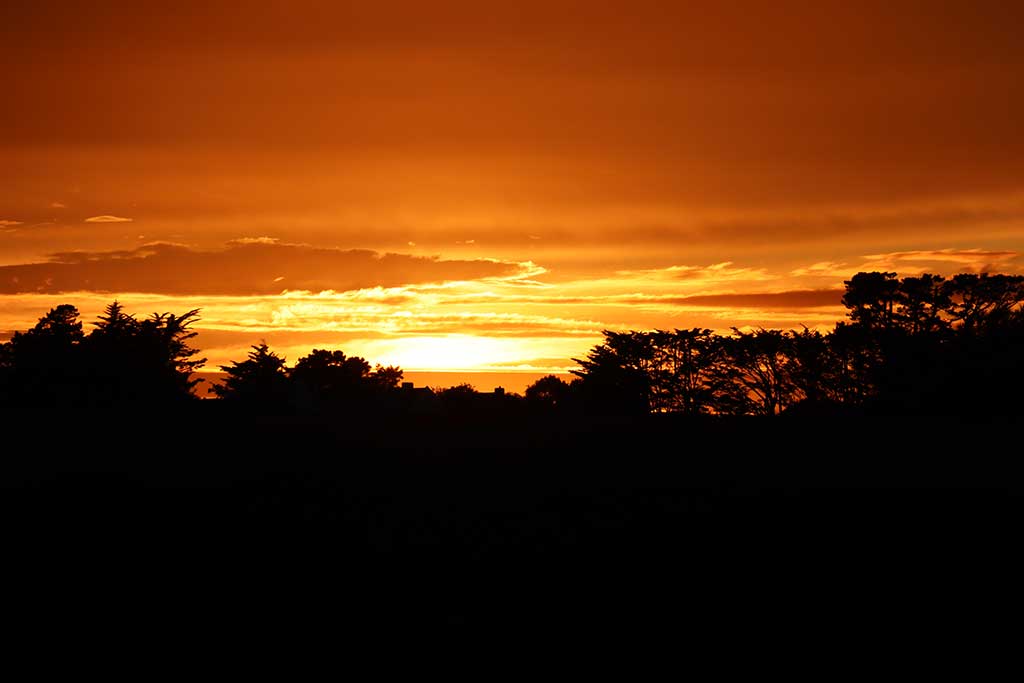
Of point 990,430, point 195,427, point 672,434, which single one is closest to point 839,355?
point 990,430

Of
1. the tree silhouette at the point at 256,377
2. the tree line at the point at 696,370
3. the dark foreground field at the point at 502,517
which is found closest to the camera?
the dark foreground field at the point at 502,517

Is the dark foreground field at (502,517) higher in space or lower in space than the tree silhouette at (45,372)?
lower

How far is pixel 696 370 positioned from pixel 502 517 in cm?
4782

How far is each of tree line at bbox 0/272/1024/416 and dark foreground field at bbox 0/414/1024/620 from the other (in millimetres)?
15155

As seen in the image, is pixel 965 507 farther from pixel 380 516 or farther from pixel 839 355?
pixel 839 355

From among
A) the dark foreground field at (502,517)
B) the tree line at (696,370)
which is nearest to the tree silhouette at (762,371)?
the tree line at (696,370)

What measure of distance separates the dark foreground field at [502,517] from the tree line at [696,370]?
15.2 meters

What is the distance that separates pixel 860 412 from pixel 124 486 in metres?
39.9

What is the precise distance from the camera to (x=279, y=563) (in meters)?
22.7

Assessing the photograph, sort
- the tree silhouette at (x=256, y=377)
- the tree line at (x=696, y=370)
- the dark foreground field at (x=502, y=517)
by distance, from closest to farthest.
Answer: the dark foreground field at (x=502, y=517)
the tree line at (x=696, y=370)
the tree silhouette at (x=256, y=377)

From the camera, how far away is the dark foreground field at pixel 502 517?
21266 mm

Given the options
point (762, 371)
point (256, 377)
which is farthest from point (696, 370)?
point (256, 377)

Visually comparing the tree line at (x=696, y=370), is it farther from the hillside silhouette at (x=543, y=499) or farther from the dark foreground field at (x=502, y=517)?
the dark foreground field at (x=502, y=517)

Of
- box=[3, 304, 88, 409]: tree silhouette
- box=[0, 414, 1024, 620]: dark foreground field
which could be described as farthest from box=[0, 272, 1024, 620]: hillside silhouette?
box=[3, 304, 88, 409]: tree silhouette
